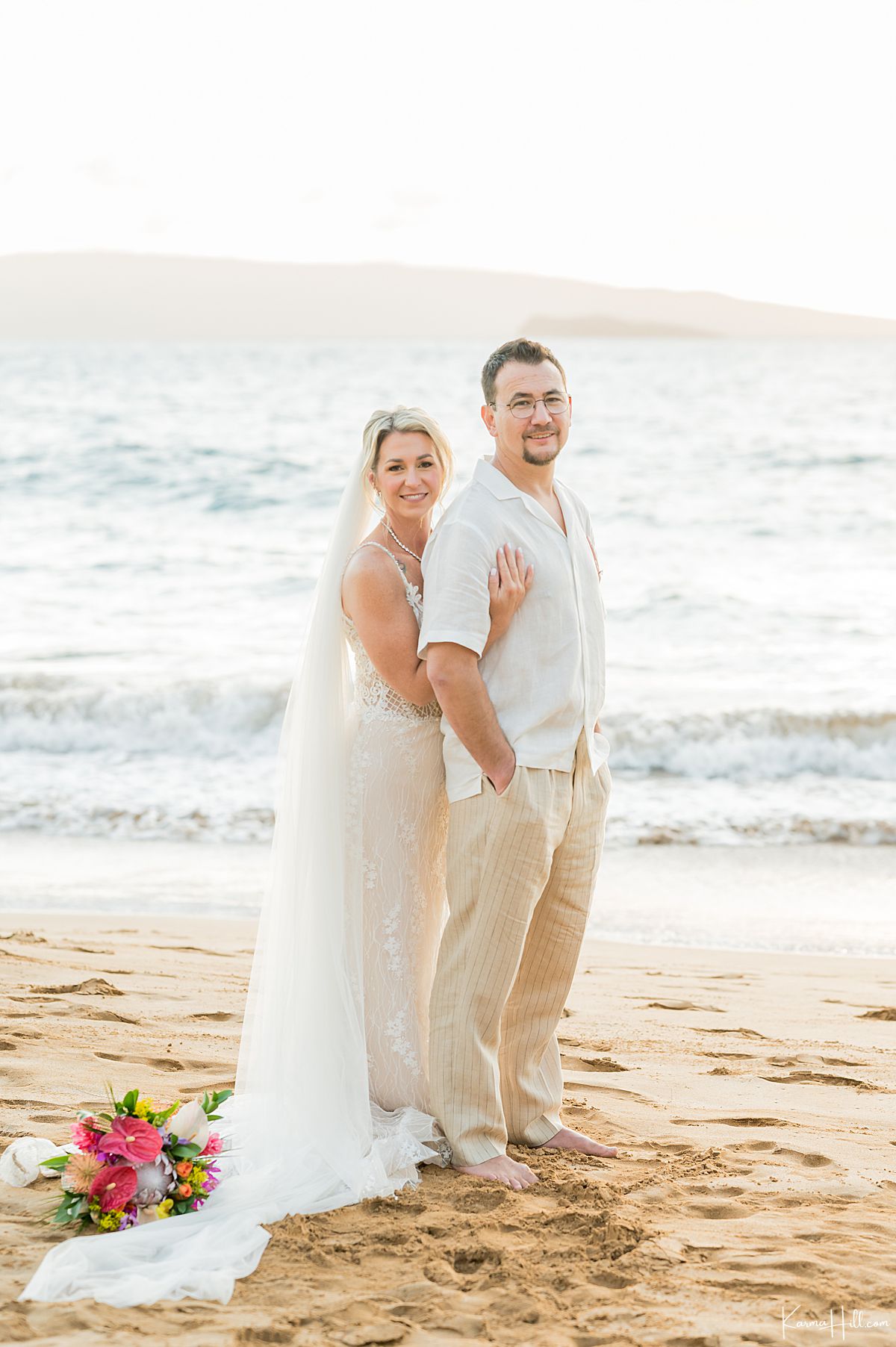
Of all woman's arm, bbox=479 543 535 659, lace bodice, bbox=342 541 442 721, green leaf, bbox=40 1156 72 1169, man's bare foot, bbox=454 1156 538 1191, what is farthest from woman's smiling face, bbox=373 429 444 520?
green leaf, bbox=40 1156 72 1169

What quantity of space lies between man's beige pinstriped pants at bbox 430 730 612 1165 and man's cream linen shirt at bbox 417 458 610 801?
8cm

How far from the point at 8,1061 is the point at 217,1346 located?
1.87 metres

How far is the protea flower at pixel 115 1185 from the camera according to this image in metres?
3.01

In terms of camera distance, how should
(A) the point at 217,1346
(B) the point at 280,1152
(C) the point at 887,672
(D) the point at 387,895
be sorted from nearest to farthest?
(A) the point at 217,1346
(B) the point at 280,1152
(D) the point at 387,895
(C) the point at 887,672

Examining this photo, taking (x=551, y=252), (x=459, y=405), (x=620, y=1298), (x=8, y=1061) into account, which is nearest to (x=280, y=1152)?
(x=620, y=1298)

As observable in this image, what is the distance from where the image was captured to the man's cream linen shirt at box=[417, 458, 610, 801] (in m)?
3.28

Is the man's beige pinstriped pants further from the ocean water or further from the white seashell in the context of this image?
the ocean water

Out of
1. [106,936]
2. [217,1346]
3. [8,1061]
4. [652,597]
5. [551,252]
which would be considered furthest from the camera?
[551,252]

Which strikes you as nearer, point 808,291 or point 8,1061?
point 8,1061

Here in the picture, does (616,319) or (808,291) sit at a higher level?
(616,319)

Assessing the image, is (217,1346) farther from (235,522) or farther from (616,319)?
(616,319)

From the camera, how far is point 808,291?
3083 centimetres

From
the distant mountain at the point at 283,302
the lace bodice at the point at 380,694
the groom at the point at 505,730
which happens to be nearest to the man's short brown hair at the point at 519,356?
the groom at the point at 505,730

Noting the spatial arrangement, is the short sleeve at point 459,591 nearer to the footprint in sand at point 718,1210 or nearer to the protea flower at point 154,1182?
the protea flower at point 154,1182
